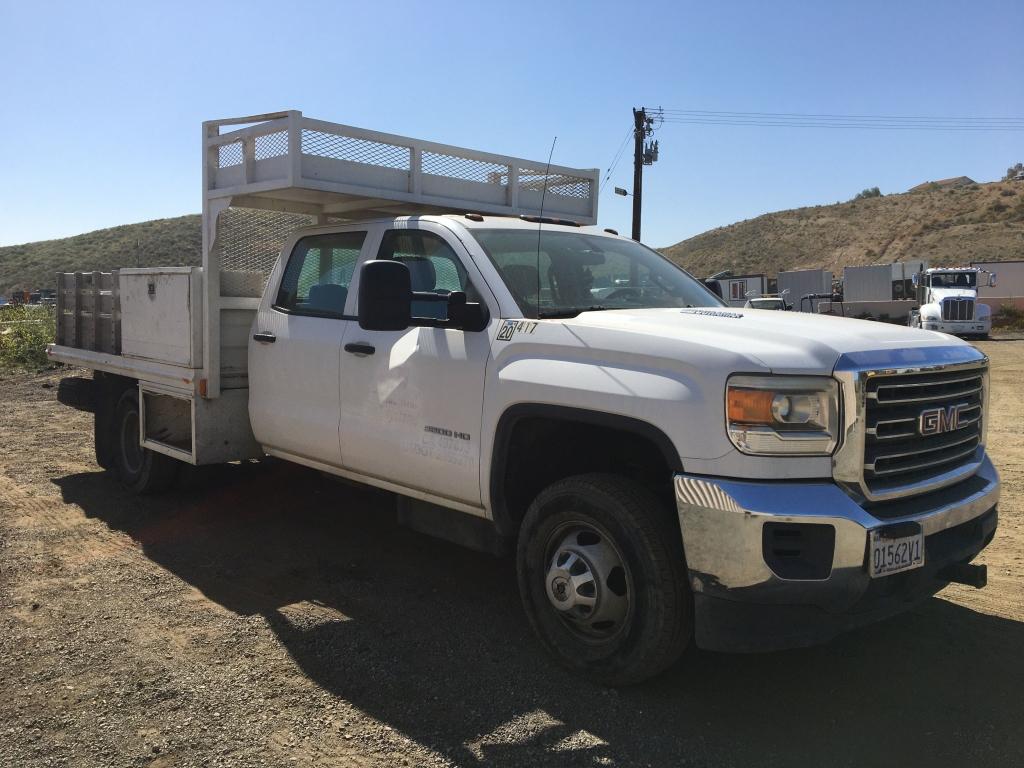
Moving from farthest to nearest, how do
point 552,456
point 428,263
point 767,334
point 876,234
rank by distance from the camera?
point 876,234 → point 428,263 → point 552,456 → point 767,334

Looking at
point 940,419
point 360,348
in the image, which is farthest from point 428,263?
point 940,419

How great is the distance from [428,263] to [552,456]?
1.31m

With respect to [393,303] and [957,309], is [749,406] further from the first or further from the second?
[957,309]

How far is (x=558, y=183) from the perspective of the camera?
21.3ft

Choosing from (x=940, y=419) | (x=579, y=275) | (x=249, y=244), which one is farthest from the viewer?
(x=249, y=244)

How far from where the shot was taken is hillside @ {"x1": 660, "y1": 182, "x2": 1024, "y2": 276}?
58531 millimetres

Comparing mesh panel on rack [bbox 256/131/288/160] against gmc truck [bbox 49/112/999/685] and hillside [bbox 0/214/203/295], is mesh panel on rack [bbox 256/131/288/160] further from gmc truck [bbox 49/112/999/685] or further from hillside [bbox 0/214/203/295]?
hillside [bbox 0/214/203/295]

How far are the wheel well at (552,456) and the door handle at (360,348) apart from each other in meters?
1.05

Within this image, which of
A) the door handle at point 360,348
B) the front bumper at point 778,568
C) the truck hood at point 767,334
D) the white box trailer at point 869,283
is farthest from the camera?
the white box trailer at point 869,283

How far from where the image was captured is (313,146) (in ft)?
16.8

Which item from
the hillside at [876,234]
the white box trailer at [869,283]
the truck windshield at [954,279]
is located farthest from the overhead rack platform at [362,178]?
the hillside at [876,234]

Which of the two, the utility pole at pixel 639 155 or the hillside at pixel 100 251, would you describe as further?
the hillside at pixel 100 251

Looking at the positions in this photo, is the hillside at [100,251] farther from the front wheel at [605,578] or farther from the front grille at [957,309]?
the front wheel at [605,578]

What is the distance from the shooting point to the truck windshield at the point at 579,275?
4.19 m
